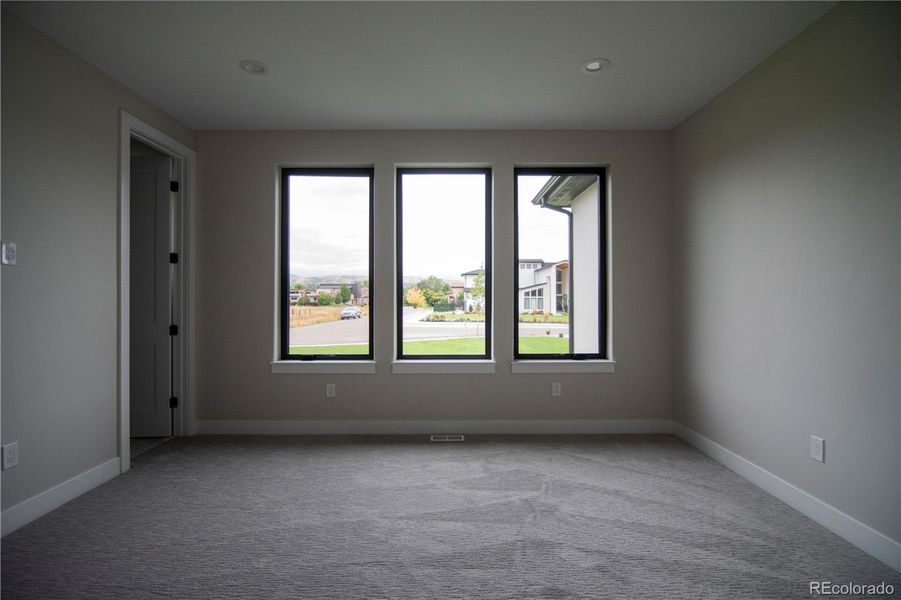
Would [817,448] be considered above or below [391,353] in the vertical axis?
below

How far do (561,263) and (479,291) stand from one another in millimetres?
812

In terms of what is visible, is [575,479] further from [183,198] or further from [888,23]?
[183,198]

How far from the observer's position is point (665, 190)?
4.21 metres

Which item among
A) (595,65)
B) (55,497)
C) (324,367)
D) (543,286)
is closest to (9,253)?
(55,497)

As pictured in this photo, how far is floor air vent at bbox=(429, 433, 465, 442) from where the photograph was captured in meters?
3.95

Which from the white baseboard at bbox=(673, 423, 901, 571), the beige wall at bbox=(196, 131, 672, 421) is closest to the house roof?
the beige wall at bbox=(196, 131, 672, 421)

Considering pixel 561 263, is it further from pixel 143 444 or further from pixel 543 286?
pixel 143 444

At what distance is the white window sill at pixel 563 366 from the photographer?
4184 millimetres

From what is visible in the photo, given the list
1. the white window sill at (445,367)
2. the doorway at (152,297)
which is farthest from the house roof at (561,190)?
the doorway at (152,297)

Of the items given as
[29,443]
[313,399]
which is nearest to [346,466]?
[313,399]

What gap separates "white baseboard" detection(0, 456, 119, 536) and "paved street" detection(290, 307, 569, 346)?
1683mm

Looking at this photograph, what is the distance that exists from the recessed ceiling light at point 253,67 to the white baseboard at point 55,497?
2749 millimetres

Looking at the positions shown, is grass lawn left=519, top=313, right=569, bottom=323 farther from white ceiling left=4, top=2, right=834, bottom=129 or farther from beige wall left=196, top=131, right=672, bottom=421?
white ceiling left=4, top=2, right=834, bottom=129

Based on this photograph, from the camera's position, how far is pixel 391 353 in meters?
4.22
